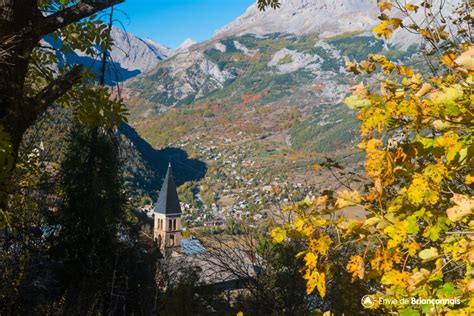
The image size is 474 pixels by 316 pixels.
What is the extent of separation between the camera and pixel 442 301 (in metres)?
1.50

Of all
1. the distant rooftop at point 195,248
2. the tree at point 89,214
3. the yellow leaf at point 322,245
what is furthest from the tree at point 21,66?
the tree at point 89,214

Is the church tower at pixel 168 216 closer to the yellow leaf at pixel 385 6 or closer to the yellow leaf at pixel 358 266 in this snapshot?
the yellow leaf at pixel 385 6

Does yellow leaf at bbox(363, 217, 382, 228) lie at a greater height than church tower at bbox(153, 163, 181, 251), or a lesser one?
lesser

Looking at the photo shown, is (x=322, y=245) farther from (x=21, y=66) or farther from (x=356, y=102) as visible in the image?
(x=21, y=66)

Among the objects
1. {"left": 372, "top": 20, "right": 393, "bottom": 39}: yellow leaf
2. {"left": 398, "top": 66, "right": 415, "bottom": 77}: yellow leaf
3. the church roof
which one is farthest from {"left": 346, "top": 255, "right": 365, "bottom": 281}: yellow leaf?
the church roof

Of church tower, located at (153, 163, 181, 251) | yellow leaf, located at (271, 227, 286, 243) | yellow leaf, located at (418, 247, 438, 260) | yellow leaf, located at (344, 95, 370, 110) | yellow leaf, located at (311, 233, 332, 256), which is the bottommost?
yellow leaf, located at (418, 247, 438, 260)

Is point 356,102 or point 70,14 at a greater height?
point 70,14

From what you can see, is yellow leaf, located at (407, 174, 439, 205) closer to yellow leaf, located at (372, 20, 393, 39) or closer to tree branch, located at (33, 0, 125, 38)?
yellow leaf, located at (372, 20, 393, 39)

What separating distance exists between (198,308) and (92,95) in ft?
33.1

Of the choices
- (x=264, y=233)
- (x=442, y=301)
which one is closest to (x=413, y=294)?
(x=442, y=301)

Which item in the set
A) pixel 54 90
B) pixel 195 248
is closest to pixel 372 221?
pixel 54 90

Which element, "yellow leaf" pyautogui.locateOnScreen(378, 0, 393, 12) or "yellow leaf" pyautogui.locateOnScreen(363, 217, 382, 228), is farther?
"yellow leaf" pyautogui.locateOnScreen(378, 0, 393, 12)

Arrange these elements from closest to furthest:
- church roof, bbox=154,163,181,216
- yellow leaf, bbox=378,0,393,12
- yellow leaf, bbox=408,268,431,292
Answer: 1. yellow leaf, bbox=408,268,431,292
2. yellow leaf, bbox=378,0,393,12
3. church roof, bbox=154,163,181,216

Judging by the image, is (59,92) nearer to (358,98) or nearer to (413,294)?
(358,98)
